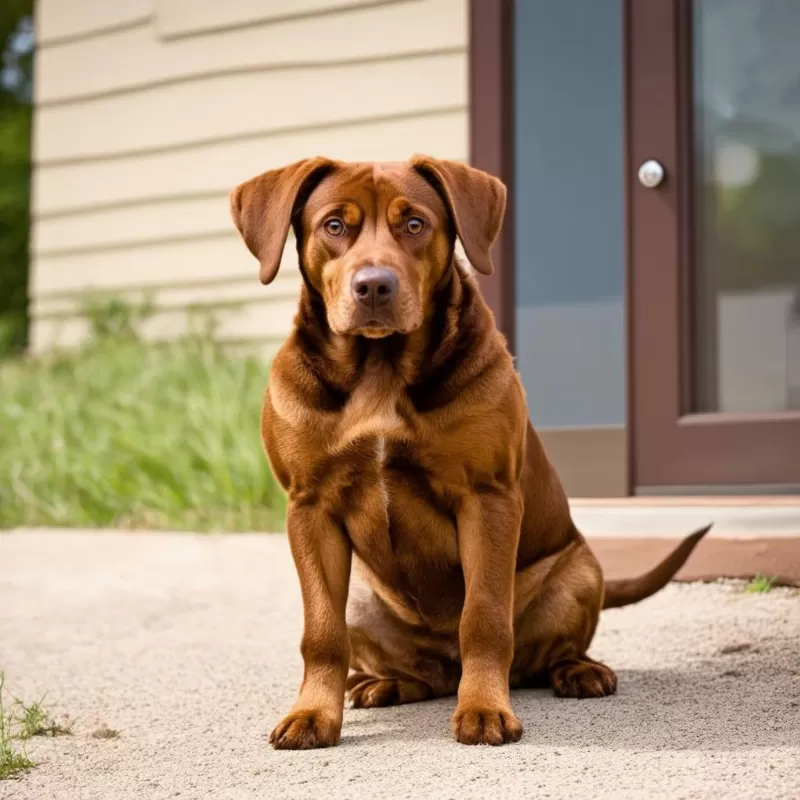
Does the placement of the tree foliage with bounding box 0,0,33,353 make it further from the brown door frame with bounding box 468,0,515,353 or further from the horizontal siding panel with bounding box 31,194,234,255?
the brown door frame with bounding box 468,0,515,353

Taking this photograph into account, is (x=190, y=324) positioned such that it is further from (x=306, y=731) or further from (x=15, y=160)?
(x=15, y=160)

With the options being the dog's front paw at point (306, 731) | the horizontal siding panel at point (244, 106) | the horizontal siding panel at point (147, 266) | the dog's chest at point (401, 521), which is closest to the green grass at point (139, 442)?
the horizontal siding panel at point (147, 266)

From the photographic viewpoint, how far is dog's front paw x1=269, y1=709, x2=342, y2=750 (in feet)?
9.39

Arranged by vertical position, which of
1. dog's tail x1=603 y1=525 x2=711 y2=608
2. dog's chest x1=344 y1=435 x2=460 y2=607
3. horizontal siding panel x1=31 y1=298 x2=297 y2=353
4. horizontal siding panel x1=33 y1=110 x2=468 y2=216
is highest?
horizontal siding panel x1=33 y1=110 x2=468 y2=216

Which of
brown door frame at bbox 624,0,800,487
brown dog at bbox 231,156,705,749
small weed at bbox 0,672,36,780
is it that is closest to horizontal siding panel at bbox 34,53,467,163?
brown door frame at bbox 624,0,800,487

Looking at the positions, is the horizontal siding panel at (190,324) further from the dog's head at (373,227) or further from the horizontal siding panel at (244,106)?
the dog's head at (373,227)

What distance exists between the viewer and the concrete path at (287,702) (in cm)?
251

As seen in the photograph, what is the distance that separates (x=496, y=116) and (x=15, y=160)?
42.5 ft

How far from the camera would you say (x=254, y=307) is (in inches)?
301

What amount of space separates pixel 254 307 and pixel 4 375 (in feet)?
8.15

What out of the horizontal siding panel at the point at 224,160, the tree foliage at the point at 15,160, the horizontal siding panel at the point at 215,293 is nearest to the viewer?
the horizontal siding panel at the point at 224,160

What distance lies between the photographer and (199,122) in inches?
307

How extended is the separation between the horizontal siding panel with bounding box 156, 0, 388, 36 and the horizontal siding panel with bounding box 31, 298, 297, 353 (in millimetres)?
1730

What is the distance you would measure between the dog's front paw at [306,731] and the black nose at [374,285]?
39.3 inches
